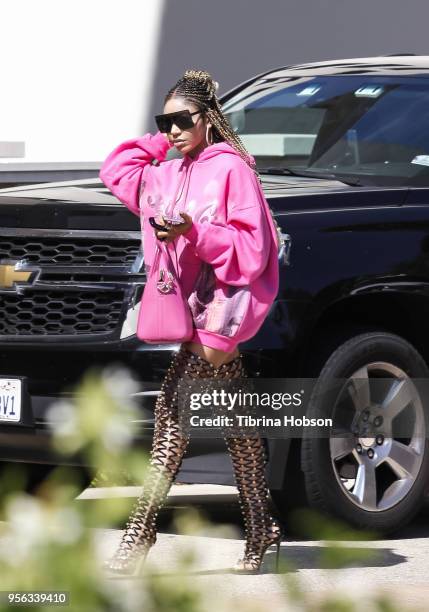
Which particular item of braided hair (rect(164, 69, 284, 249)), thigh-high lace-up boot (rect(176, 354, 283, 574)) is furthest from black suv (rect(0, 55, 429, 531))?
braided hair (rect(164, 69, 284, 249))

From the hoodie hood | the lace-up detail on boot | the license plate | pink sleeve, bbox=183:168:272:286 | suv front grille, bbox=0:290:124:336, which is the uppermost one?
the hoodie hood

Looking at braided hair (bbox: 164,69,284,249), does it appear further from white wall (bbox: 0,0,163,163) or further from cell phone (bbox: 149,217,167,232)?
white wall (bbox: 0,0,163,163)

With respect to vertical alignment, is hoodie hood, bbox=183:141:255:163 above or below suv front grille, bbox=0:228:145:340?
above

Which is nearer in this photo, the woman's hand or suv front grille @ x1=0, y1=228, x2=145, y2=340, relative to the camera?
the woman's hand

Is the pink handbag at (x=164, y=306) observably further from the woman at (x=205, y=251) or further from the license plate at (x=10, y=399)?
the license plate at (x=10, y=399)

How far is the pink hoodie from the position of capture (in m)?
4.77

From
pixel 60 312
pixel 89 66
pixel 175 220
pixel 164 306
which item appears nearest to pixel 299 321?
pixel 164 306

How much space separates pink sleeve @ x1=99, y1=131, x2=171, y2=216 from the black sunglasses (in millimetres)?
209

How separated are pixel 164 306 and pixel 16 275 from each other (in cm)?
96

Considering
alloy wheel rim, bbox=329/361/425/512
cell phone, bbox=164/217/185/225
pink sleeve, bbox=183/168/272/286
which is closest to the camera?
cell phone, bbox=164/217/185/225

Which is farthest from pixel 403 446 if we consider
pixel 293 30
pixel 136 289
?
pixel 293 30

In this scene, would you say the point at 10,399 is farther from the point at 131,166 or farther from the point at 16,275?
the point at 131,166

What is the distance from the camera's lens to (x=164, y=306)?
15.9 ft

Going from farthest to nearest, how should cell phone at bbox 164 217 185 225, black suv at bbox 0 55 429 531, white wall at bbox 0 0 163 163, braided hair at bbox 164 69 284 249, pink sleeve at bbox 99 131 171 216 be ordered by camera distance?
white wall at bbox 0 0 163 163
black suv at bbox 0 55 429 531
pink sleeve at bbox 99 131 171 216
braided hair at bbox 164 69 284 249
cell phone at bbox 164 217 185 225
